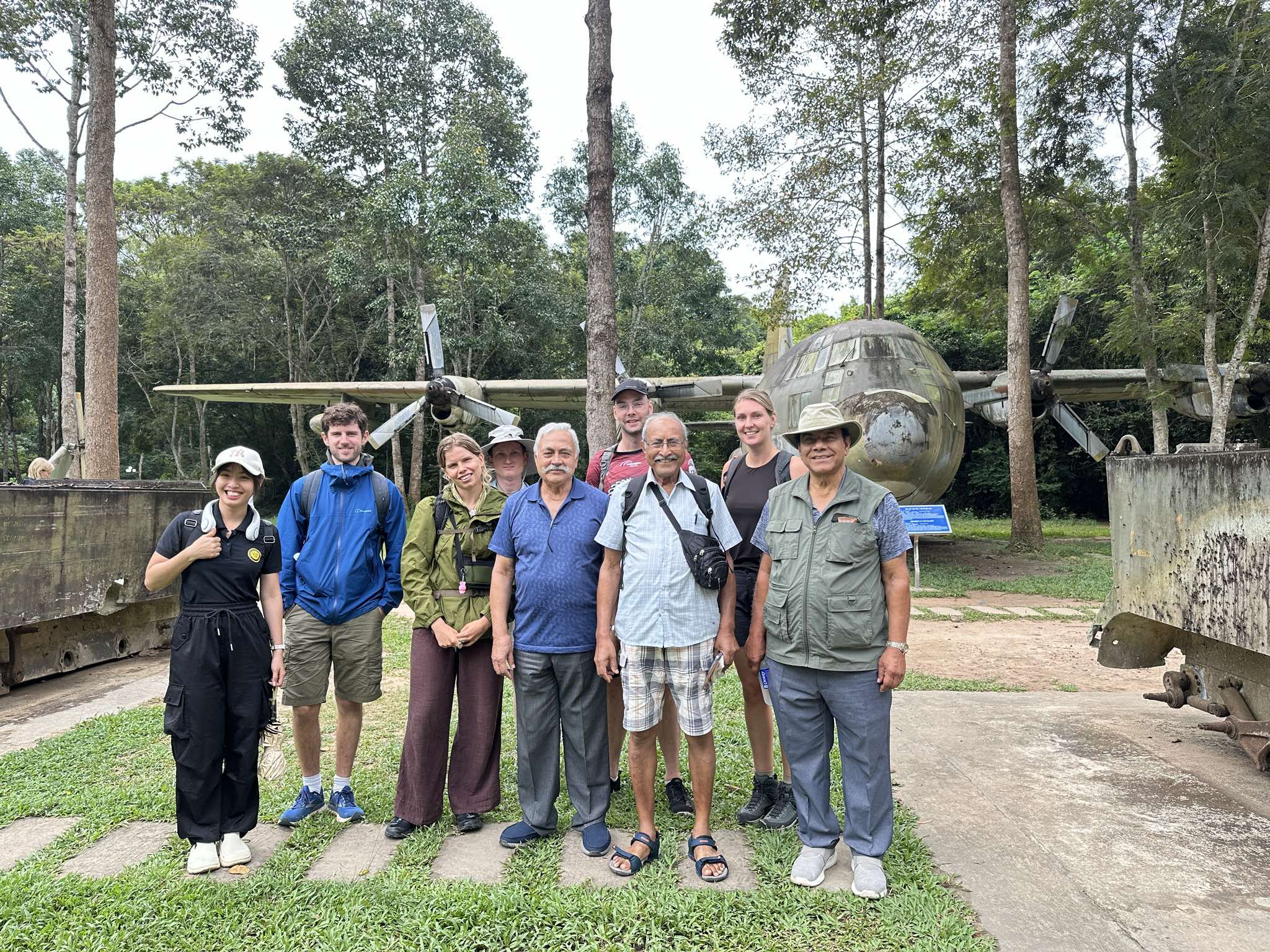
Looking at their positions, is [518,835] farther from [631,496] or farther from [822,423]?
[822,423]

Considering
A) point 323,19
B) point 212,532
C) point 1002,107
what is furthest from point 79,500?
point 323,19

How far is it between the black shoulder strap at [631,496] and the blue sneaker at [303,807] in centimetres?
190

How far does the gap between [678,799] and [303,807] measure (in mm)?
1660

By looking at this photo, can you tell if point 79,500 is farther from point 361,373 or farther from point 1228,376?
point 361,373

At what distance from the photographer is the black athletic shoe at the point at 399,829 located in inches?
125

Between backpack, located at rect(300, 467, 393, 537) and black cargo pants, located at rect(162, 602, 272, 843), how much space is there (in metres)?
0.50

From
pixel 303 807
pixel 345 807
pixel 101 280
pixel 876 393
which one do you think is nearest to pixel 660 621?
pixel 345 807

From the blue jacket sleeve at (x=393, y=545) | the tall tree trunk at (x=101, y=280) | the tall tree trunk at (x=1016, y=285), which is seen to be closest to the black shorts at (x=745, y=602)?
the blue jacket sleeve at (x=393, y=545)

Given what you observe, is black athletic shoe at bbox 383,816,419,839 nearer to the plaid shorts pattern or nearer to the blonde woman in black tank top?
the plaid shorts pattern

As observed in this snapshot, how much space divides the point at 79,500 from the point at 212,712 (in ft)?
13.1

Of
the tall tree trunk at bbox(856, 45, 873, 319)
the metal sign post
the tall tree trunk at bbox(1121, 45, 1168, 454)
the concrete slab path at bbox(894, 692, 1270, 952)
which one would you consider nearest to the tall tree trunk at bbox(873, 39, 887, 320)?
the tall tree trunk at bbox(856, 45, 873, 319)

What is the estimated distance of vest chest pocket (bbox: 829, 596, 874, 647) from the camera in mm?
2670

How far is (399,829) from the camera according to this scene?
125 inches

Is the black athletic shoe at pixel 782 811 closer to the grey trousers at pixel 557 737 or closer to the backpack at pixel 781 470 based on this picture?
the grey trousers at pixel 557 737
